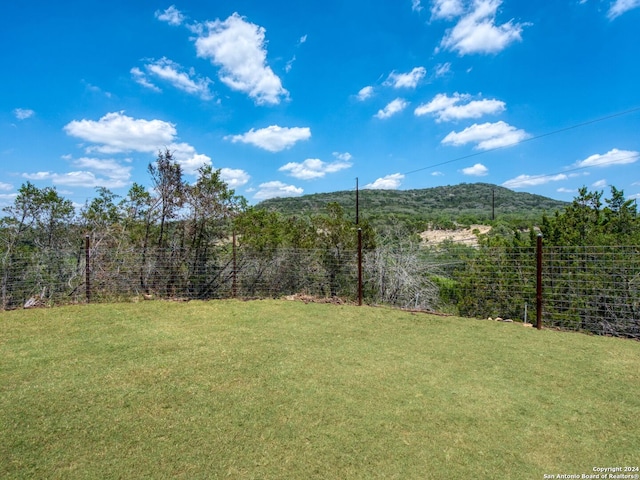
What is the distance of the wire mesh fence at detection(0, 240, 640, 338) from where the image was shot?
6324 mm

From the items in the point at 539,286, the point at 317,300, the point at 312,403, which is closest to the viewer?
the point at 312,403

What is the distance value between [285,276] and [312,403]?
5.14 m

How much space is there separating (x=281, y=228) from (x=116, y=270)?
3456 millimetres

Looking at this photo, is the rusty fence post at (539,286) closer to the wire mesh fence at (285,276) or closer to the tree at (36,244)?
the wire mesh fence at (285,276)

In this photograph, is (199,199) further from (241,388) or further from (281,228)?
(241,388)

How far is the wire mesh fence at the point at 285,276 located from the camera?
632 centimetres

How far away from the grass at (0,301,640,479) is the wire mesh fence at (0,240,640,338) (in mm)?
2202

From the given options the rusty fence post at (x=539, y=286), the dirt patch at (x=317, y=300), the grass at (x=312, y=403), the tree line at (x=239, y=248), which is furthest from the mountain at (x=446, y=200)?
the grass at (x=312, y=403)

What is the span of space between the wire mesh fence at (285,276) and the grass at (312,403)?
2202mm

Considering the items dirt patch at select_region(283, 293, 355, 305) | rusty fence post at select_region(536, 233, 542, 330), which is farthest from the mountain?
rusty fence post at select_region(536, 233, 542, 330)

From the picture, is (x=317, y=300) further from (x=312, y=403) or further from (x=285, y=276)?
(x=312, y=403)

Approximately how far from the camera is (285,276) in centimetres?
755

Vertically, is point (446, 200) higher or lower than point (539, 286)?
higher

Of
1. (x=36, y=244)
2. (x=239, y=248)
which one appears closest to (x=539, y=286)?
(x=239, y=248)
